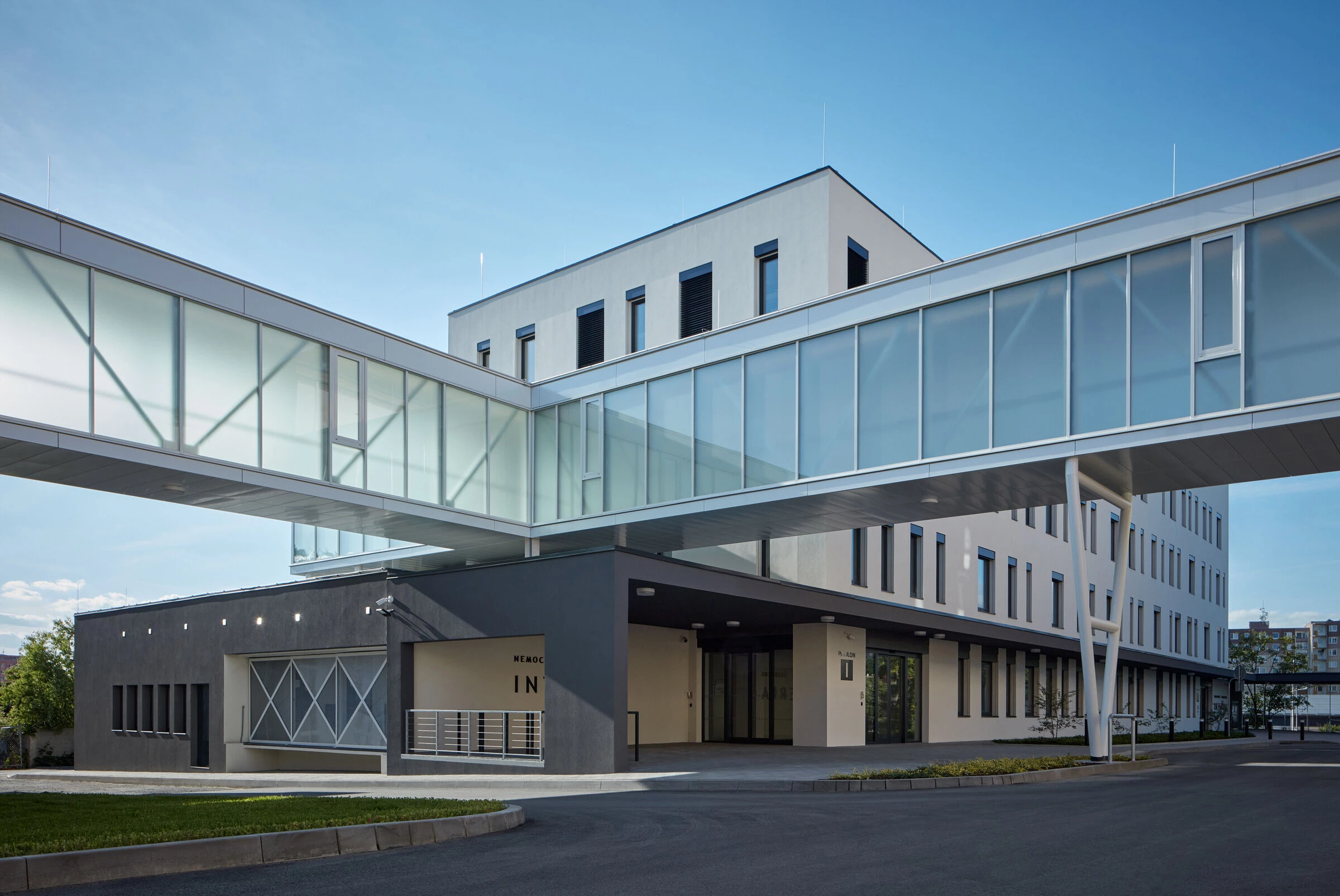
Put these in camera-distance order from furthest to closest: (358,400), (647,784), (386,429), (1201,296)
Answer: (386,429) → (358,400) → (647,784) → (1201,296)

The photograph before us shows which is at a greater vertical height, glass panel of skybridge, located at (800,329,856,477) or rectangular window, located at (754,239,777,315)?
rectangular window, located at (754,239,777,315)

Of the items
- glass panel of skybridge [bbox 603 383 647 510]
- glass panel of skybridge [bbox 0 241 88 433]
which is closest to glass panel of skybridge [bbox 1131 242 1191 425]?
glass panel of skybridge [bbox 603 383 647 510]

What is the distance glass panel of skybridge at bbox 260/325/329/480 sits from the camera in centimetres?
1970

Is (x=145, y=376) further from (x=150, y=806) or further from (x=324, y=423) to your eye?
(x=150, y=806)

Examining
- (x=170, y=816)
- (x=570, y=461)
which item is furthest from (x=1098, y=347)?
(x=170, y=816)

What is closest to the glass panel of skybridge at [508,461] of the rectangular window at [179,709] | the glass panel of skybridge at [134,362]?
the glass panel of skybridge at [134,362]

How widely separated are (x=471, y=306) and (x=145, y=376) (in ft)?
63.2

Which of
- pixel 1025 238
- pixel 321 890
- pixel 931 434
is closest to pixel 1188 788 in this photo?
pixel 931 434

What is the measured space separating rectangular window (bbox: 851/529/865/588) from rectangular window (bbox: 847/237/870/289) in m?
6.73

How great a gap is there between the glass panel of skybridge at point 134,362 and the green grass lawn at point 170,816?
19.8 feet

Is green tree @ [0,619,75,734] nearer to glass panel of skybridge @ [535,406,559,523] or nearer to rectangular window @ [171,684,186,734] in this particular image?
rectangular window @ [171,684,186,734]

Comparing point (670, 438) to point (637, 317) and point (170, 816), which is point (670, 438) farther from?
point (170, 816)

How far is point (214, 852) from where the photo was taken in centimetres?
830

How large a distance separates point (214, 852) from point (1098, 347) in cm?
1440
